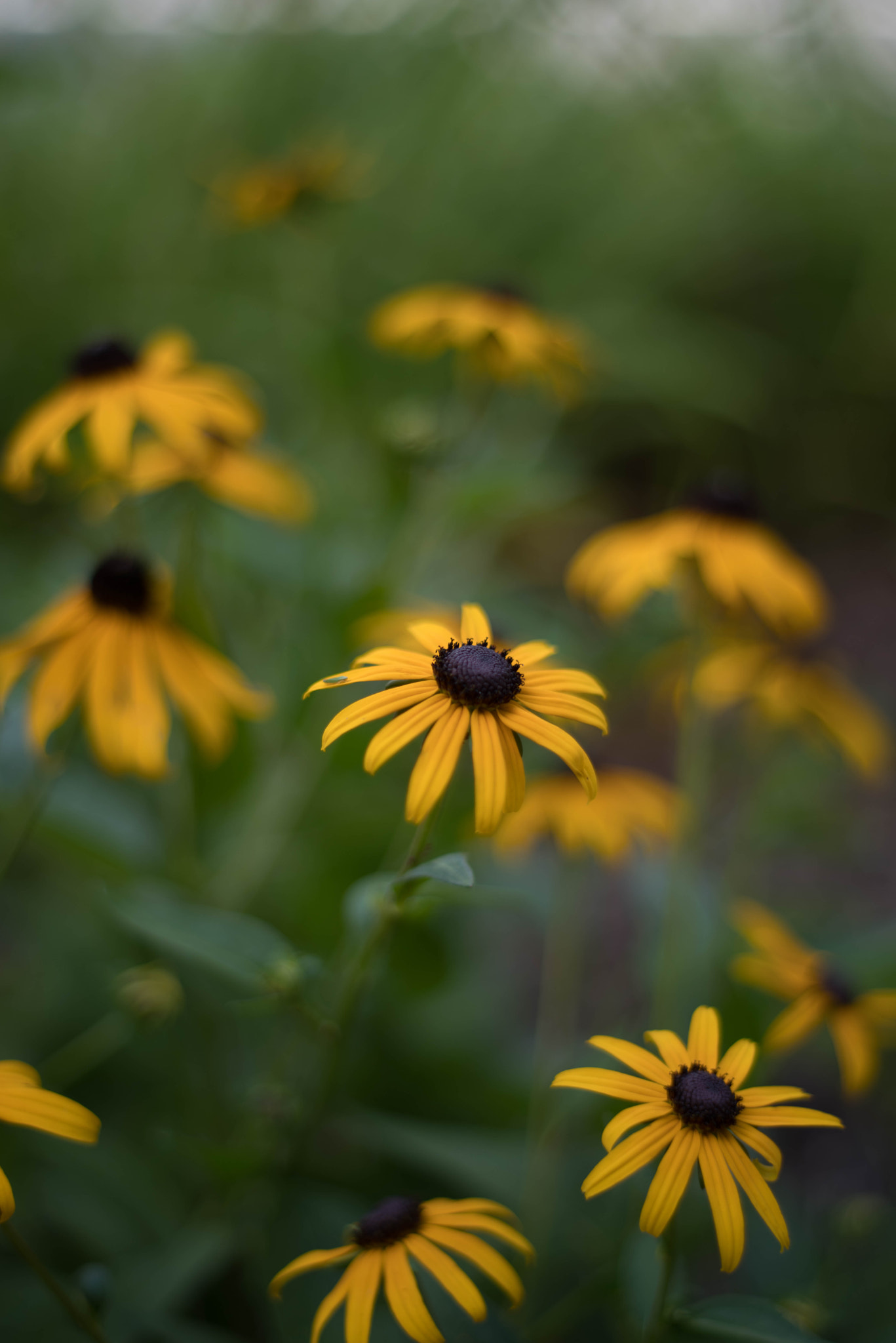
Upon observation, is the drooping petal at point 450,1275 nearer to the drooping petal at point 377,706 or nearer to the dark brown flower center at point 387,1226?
the dark brown flower center at point 387,1226

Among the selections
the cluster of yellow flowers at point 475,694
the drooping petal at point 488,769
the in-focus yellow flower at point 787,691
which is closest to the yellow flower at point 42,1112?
the cluster of yellow flowers at point 475,694

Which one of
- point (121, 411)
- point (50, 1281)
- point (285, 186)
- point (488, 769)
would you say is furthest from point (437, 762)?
point (285, 186)

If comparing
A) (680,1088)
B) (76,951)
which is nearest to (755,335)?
(76,951)

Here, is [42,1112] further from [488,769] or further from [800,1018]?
[800,1018]

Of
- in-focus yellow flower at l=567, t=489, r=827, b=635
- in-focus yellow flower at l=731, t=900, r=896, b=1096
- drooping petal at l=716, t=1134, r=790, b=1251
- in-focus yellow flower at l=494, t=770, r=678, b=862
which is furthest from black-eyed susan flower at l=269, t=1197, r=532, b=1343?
in-focus yellow flower at l=567, t=489, r=827, b=635

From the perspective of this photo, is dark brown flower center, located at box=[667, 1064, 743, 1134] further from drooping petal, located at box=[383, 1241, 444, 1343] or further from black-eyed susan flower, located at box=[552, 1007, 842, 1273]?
drooping petal, located at box=[383, 1241, 444, 1343]

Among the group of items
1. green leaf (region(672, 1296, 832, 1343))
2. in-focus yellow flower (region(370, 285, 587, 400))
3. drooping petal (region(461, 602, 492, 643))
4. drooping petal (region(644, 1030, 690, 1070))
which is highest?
in-focus yellow flower (region(370, 285, 587, 400))
